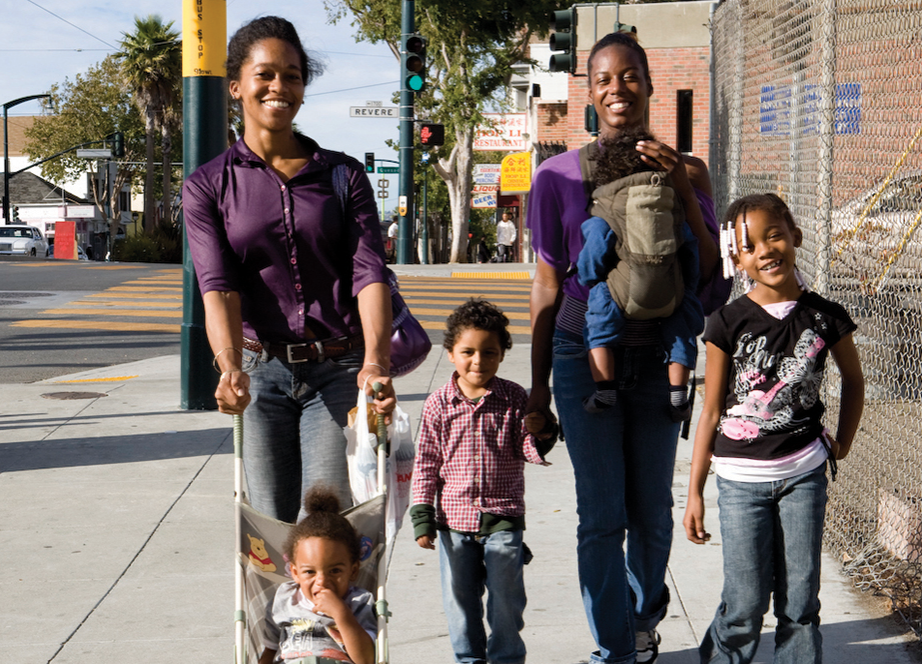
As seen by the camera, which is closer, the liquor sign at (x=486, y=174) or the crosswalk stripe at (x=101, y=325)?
the crosswalk stripe at (x=101, y=325)

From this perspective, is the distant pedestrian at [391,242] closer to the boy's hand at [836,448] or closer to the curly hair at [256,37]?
the curly hair at [256,37]

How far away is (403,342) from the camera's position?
11.8ft

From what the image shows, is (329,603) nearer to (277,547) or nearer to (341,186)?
(277,547)

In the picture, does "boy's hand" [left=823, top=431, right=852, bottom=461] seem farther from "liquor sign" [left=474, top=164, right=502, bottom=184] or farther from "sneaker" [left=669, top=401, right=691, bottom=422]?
"liquor sign" [left=474, top=164, right=502, bottom=184]

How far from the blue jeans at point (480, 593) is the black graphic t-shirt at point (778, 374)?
0.77 metres

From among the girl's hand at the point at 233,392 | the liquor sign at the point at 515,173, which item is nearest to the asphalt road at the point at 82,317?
the girl's hand at the point at 233,392

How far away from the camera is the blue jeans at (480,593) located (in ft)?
11.5

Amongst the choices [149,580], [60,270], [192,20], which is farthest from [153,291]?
[149,580]

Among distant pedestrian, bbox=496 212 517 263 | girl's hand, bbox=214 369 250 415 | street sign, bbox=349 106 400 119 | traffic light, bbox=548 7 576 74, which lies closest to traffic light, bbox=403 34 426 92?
street sign, bbox=349 106 400 119

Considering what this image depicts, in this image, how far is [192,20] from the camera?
8172 mm

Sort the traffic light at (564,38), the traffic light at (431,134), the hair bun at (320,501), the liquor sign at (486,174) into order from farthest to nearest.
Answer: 1. the liquor sign at (486,174)
2. the traffic light at (431,134)
3. the traffic light at (564,38)
4. the hair bun at (320,501)

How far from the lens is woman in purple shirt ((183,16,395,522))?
Result: 3.32 metres

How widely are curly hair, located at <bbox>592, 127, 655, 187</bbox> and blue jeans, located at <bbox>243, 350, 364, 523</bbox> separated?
937 millimetres

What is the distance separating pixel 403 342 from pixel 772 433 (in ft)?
3.86
